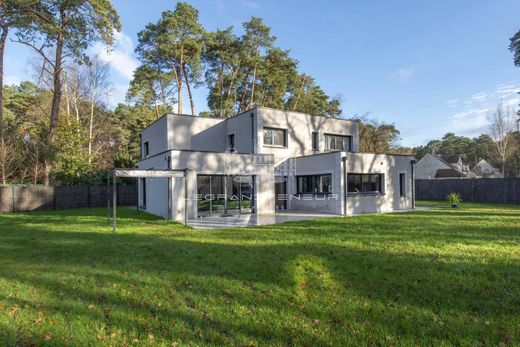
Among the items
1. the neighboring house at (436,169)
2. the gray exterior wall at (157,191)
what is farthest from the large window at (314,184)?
the neighboring house at (436,169)

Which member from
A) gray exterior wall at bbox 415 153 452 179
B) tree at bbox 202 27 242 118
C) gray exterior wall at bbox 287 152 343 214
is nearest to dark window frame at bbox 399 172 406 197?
gray exterior wall at bbox 287 152 343 214

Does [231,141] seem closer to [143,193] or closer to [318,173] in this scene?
[318,173]

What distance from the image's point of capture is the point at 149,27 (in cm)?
2644

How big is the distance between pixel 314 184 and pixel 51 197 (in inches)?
736

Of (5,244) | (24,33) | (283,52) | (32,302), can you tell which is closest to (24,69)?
(24,33)

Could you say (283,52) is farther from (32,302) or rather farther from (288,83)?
(32,302)

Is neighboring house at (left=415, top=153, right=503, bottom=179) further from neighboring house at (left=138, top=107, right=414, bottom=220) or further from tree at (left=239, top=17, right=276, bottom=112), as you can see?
tree at (left=239, top=17, right=276, bottom=112)

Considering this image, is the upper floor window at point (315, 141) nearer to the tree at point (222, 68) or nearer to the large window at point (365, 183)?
the large window at point (365, 183)

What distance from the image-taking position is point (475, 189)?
23.2 m

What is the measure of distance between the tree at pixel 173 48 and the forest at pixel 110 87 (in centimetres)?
9

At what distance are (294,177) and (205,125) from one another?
658 cm

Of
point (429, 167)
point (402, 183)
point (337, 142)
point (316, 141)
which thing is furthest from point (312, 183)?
point (429, 167)

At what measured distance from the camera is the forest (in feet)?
68.0

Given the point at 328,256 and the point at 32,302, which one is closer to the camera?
the point at 32,302
